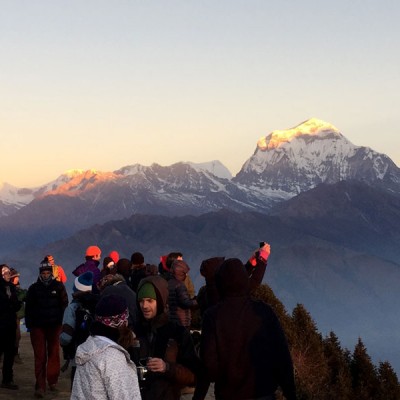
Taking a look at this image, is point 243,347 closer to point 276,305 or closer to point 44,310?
point 44,310

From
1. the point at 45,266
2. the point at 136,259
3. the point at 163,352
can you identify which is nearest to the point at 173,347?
the point at 163,352

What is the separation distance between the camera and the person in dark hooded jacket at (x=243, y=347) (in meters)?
4.86

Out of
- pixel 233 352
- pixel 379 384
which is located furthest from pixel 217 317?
pixel 379 384

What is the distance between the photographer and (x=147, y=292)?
531 centimetres

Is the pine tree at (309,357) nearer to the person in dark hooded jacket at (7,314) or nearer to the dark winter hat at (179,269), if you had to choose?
the dark winter hat at (179,269)

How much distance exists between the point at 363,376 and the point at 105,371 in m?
11.2

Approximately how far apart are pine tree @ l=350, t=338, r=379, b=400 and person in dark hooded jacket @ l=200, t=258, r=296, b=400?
351 inches

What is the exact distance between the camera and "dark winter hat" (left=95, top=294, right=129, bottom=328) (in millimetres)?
4098

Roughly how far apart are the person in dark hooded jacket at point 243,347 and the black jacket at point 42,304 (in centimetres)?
583

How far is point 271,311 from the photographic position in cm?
496

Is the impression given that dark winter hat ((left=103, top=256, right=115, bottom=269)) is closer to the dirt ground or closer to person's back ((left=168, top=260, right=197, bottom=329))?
the dirt ground

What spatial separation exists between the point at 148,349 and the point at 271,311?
0.95 m

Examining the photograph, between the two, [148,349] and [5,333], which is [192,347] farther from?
[5,333]

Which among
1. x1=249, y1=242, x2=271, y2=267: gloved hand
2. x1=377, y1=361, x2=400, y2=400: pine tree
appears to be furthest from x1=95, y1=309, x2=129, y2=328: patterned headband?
x1=377, y1=361, x2=400, y2=400: pine tree
